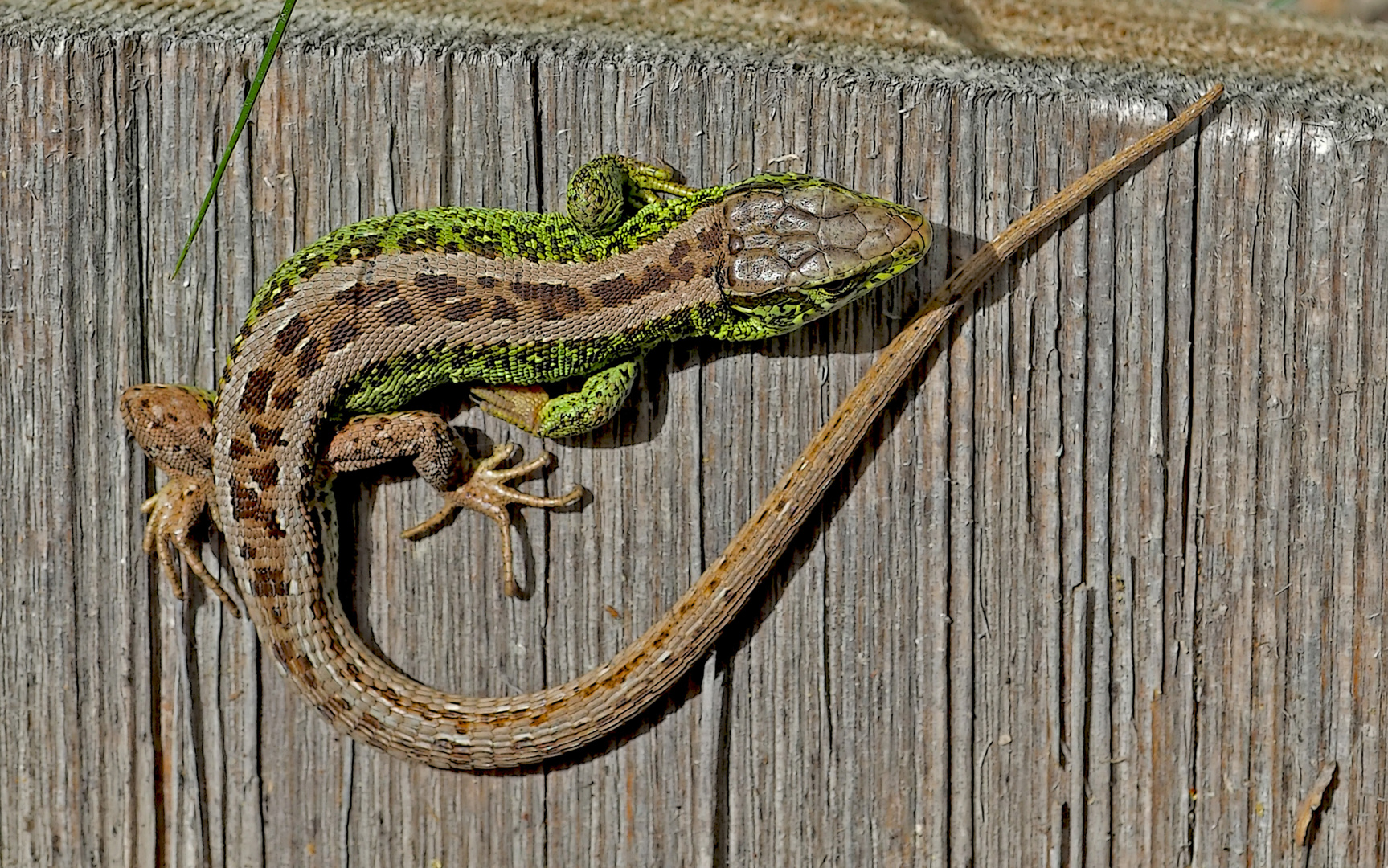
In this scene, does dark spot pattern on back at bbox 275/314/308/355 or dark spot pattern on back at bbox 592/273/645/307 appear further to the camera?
dark spot pattern on back at bbox 592/273/645/307

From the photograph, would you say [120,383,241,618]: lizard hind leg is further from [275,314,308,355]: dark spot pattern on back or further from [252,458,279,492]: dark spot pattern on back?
[275,314,308,355]: dark spot pattern on back

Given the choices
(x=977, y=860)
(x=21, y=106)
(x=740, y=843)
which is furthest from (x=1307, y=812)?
(x=21, y=106)

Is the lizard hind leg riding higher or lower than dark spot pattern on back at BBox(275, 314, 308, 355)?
lower

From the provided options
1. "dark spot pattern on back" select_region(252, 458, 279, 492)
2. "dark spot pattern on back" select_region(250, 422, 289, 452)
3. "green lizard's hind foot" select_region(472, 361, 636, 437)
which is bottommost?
"dark spot pattern on back" select_region(252, 458, 279, 492)

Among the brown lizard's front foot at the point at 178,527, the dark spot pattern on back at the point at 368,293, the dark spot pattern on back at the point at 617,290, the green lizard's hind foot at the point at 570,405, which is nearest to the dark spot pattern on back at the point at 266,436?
the brown lizard's front foot at the point at 178,527

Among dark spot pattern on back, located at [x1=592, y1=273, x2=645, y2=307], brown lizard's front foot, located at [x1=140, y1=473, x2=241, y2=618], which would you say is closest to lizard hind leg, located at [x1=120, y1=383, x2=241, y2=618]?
brown lizard's front foot, located at [x1=140, y1=473, x2=241, y2=618]

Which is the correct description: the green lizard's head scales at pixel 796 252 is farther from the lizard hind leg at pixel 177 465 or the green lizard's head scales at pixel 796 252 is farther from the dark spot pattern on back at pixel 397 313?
the lizard hind leg at pixel 177 465

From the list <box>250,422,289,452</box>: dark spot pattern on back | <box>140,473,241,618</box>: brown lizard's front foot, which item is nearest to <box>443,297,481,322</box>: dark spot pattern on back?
<box>250,422,289,452</box>: dark spot pattern on back
